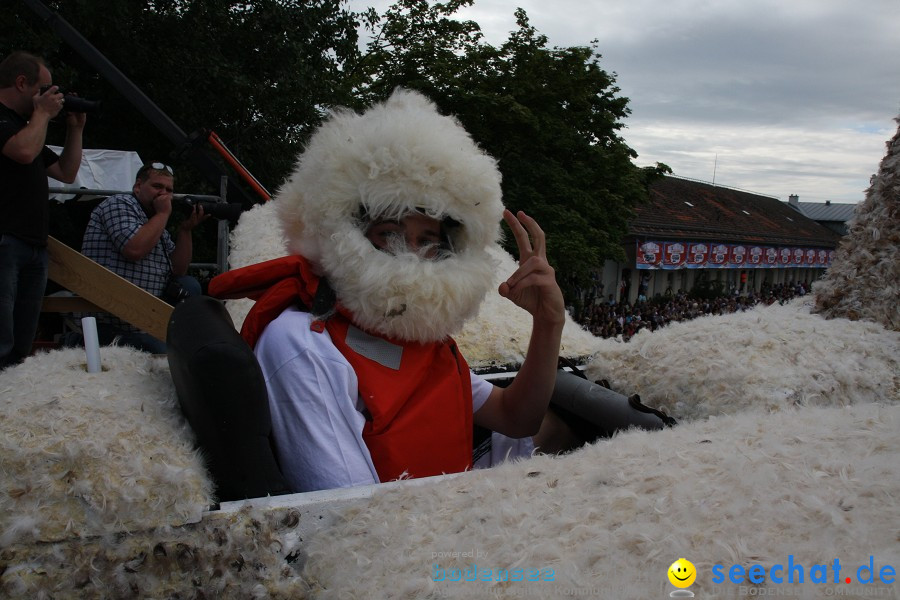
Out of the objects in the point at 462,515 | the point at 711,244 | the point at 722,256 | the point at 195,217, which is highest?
the point at 711,244

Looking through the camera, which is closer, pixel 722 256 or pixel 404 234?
pixel 404 234

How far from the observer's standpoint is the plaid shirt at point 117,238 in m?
3.06

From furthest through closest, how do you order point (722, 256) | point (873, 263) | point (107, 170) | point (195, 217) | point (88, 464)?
point (722, 256) → point (107, 170) → point (195, 217) → point (873, 263) → point (88, 464)

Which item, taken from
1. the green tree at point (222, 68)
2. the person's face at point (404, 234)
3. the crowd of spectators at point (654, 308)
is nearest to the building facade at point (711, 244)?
the crowd of spectators at point (654, 308)

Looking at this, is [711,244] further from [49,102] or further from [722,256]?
[49,102]

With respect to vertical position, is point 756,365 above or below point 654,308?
above

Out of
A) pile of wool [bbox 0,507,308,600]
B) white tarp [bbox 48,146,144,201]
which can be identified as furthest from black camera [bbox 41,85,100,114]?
white tarp [bbox 48,146,144,201]

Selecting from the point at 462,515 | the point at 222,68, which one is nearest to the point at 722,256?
the point at 222,68

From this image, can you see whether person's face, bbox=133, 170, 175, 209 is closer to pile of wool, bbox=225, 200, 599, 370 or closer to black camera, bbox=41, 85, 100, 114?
black camera, bbox=41, 85, 100, 114

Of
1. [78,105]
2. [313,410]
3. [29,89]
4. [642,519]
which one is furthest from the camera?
[78,105]

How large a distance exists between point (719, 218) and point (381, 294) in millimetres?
33994

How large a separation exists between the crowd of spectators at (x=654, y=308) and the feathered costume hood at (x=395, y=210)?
10303 mm

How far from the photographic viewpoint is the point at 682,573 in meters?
0.81

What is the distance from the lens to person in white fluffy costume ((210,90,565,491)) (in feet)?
4.62
